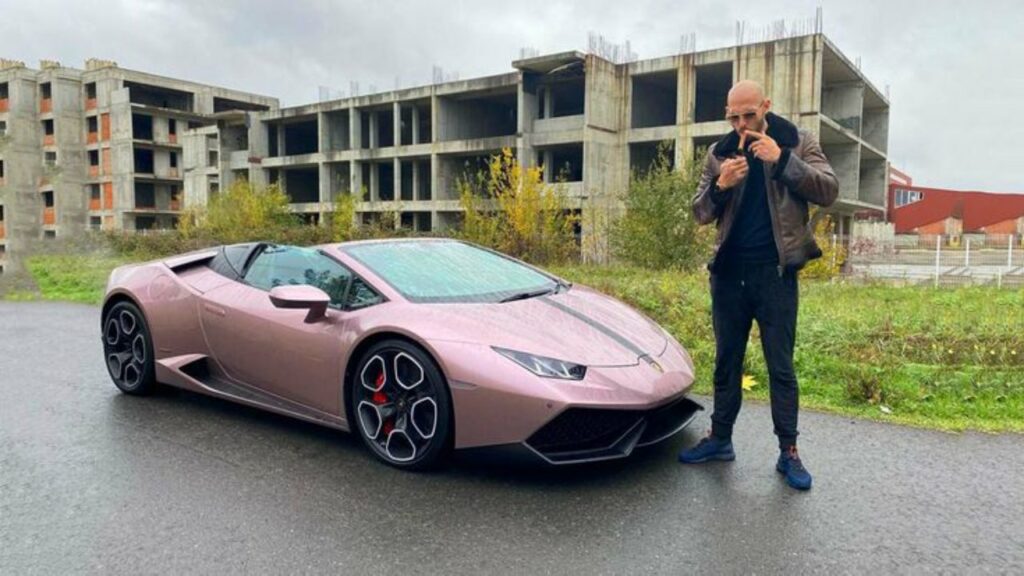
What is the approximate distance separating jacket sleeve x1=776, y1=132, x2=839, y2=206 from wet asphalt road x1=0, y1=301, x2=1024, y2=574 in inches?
55.3

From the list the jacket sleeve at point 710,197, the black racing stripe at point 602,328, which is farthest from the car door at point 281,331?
the jacket sleeve at point 710,197

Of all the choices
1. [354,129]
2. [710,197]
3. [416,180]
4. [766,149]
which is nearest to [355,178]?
[354,129]

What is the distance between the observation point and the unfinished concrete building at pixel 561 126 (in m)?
32.7

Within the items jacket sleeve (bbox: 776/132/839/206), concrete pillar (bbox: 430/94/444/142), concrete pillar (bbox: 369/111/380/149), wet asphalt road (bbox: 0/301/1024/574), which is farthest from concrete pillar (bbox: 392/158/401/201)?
jacket sleeve (bbox: 776/132/839/206)

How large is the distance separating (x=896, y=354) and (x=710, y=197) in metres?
3.62

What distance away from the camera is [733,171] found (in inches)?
132

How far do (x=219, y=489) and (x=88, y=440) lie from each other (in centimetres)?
135

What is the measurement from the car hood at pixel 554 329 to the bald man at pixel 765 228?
54 centimetres

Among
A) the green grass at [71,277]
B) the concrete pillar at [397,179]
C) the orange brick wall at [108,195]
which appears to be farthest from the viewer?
the orange brick wall at [108,195]

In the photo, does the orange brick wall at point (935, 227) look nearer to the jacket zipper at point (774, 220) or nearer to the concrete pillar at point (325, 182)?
the concrete pillar at point (325, 182)

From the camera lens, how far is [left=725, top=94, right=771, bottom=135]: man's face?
334cm

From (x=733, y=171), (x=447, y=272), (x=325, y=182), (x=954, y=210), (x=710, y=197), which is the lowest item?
(x=447, y=272)

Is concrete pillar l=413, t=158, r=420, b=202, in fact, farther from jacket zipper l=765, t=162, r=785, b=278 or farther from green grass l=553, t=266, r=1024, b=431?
jacket zipper l=765, t=162, r=785, b=278

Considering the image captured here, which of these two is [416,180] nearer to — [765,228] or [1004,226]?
[765,228]
